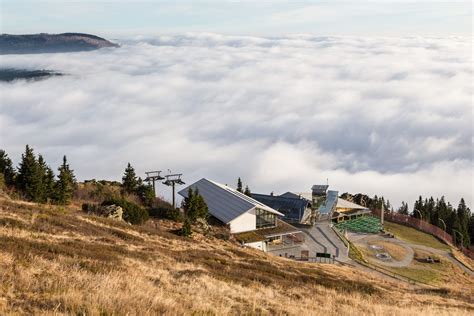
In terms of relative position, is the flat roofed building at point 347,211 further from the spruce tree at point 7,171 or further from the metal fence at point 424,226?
the spruce tree at point 7,171

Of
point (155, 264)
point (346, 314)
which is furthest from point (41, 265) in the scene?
point (346, 314)

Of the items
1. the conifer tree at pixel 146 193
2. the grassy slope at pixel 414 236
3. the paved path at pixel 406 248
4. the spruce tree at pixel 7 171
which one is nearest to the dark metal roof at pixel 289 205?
the paved path at pixel 406 248

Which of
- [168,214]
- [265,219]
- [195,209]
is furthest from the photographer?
[265,219]

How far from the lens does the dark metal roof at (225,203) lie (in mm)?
56406

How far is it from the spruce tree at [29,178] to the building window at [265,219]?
26.4 m

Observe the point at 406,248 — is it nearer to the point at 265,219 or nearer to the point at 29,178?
the point at 265,219

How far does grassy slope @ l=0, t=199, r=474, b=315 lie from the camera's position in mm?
10680

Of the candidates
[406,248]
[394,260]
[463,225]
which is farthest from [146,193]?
[463,225]

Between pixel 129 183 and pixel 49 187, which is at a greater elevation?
pixel 129 183

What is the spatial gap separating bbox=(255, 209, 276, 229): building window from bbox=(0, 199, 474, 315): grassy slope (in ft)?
77.2

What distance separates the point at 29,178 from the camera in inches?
1902

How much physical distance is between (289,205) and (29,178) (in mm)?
41826

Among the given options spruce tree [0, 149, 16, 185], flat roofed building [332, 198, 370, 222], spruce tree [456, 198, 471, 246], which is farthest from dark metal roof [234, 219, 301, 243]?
spruce tree [456, 198, 471, 246]

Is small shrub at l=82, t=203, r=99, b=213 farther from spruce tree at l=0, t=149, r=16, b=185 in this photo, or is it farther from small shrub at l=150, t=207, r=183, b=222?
spruce tree at l=0, t=149, r=16, b=185
